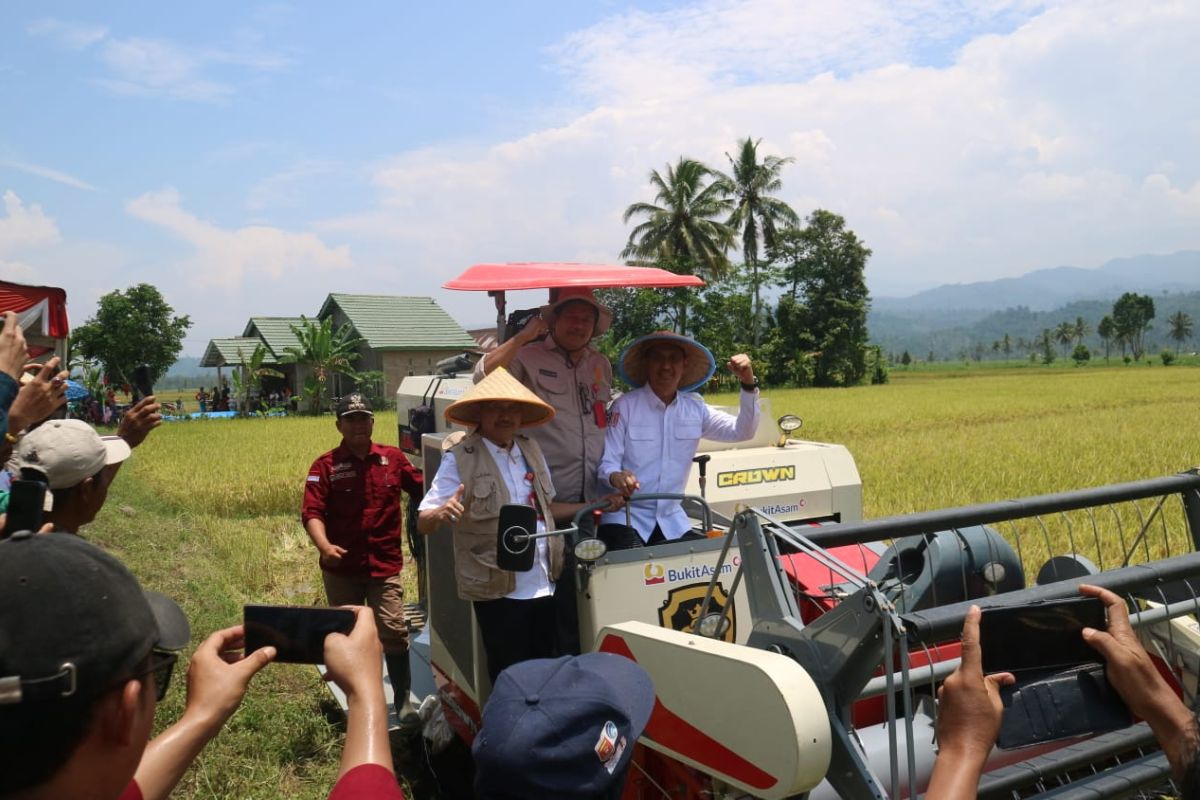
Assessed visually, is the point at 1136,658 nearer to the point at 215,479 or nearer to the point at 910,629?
the point at 910,629

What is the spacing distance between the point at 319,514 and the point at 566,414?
1827 mm

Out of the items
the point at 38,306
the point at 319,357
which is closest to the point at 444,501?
the point at 38,306

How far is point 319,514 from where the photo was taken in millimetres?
5250

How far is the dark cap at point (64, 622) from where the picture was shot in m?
1.10

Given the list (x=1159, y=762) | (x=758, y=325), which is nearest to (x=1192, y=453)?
(x=1159, y=762)

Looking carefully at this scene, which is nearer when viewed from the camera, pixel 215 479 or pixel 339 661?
pixel 339 661

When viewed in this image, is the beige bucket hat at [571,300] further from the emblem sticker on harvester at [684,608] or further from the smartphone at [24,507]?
the smartphone at [24,507]

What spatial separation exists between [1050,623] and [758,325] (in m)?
51.7

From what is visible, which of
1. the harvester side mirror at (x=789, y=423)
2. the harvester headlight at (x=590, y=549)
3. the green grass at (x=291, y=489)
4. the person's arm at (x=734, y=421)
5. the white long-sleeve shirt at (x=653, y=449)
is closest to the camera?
the harvester headlight at (x=590, y=549)

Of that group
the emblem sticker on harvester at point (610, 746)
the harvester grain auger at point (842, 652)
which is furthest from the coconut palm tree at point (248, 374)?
the emblem sticker on harvester at point (610, 746)

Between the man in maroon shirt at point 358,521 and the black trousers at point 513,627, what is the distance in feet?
4.98

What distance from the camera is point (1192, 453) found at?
46.4ft

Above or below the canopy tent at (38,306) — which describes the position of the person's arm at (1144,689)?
below

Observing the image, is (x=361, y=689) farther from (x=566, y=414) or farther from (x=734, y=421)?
(x=734, y=421)
